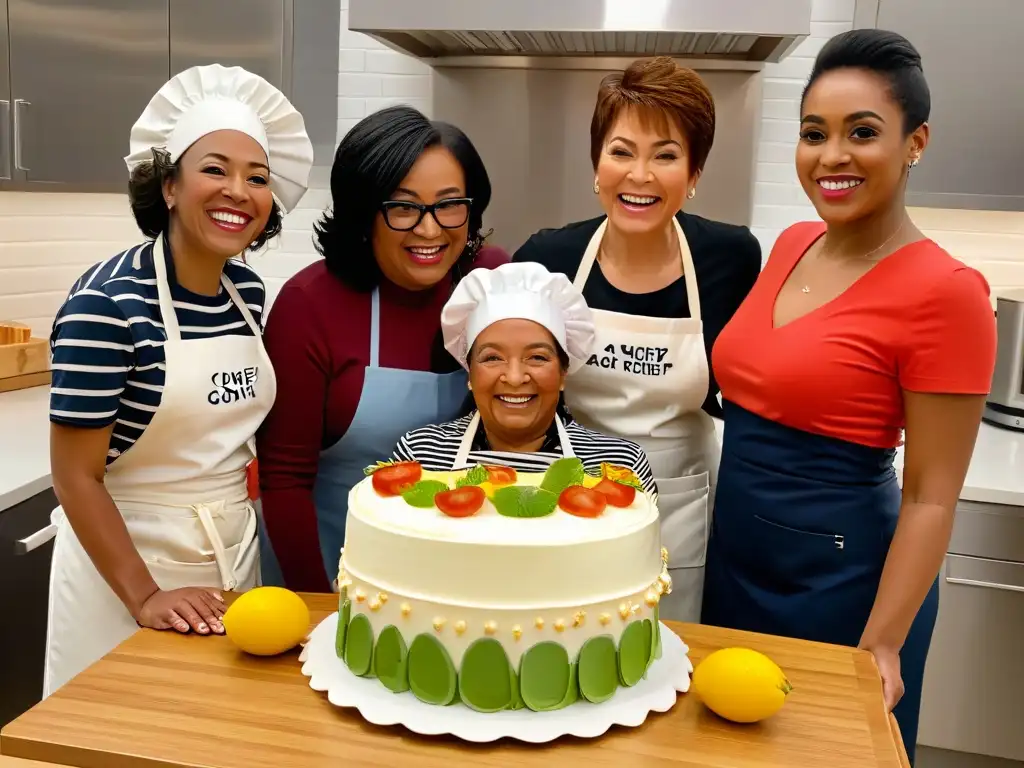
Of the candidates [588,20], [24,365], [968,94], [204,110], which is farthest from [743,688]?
[24,365]

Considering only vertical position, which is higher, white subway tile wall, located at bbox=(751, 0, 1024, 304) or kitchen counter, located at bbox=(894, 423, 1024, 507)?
white subway tile wall, located at bbox=(751, 0, 1024, 304)

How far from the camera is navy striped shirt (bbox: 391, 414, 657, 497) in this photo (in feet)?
4.50

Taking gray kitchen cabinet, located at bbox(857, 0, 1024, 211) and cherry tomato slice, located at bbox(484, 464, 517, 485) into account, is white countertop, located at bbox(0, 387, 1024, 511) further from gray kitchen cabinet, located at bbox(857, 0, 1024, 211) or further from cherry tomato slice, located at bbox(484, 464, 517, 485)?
cherry tomato slice, located at bbox(484, 464, 517, 485)

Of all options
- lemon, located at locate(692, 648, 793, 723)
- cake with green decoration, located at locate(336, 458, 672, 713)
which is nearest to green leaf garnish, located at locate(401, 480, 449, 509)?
cake with green decoration, located at locate(336, 458, 672, 713)

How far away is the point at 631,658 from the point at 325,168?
1.97 metres

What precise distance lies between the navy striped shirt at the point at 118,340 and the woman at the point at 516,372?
0.34 m

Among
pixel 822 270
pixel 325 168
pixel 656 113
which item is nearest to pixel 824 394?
pixel 822 270

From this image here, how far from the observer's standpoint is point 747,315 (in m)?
1.43

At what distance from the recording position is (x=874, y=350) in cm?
124

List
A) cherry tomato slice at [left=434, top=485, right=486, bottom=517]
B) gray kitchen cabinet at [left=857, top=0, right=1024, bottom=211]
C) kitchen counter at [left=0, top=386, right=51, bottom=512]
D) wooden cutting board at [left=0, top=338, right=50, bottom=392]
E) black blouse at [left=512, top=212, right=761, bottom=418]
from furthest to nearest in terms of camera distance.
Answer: wooden cutting board at [left=0, top=338, right=50, bottom=392] < gray kitchen cabinet at [left=857, top=0, right=1024, bottom=211] < kitchen counter at [left=0, top=386, right=51, bottom=512] < black blouse at [left=512, top=212, right=761, bottom=418] < cherry tomato slice at [left=434, top=485, right=486, bottom=517]

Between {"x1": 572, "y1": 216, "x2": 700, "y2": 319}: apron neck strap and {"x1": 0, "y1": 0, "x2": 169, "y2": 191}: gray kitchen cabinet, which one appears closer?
{"x1": 572, "y1": 216, "x2": 700, "y2": 319}: apron neck strap

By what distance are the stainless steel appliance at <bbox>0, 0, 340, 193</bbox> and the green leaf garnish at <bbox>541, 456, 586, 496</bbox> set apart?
5.68 ft

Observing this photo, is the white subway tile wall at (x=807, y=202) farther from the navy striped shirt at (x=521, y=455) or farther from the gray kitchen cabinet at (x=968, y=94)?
the navy striped shirt at (x=521, y=455)

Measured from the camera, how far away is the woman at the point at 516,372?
1.33 meters
